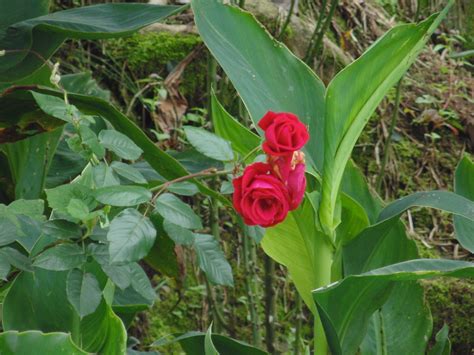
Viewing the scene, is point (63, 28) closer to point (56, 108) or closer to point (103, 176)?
point (56, 108)

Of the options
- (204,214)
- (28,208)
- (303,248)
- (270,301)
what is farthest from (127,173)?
(204,214)

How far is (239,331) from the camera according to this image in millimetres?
2689

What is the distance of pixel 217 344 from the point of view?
1.64 metres

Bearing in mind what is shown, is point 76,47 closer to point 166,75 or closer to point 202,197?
point 166,75

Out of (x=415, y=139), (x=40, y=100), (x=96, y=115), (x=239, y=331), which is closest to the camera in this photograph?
(x=40, y=100)

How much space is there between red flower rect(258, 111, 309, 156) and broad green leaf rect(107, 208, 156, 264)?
7.2 inches

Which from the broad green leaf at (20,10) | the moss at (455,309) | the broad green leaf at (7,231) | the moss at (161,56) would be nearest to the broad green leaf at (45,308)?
the broad green leaf at (7,231)

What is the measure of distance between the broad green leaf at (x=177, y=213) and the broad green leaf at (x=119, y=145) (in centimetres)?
9

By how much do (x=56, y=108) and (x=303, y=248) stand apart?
0.57 metres

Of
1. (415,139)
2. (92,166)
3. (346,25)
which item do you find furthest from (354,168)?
(346,25)

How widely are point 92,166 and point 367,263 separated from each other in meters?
0.56

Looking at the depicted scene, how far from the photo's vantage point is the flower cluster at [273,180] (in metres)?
1.21

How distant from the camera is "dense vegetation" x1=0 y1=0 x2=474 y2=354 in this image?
50.1 inches

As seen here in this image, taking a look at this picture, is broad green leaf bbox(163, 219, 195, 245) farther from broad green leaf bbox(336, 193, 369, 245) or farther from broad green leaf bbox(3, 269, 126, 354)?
broad green leaf bbox(336, 193, 369, 245)
